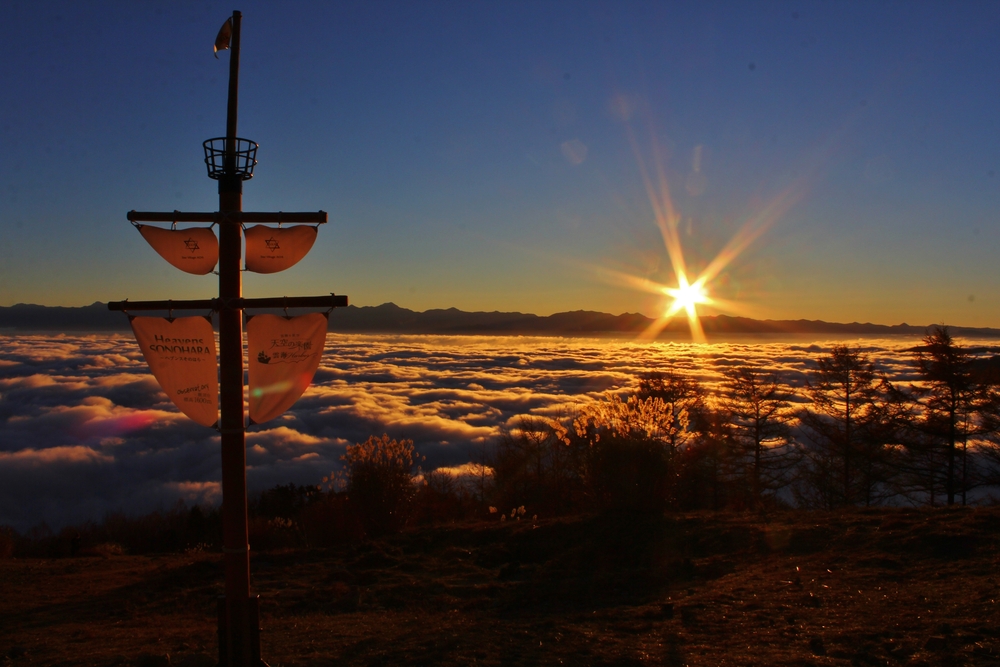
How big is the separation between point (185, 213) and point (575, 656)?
522cm

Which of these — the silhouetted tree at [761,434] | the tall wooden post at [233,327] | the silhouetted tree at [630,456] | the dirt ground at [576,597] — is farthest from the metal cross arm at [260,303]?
the silhouetted tree at [761,434]

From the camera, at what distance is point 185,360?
17.4 feet

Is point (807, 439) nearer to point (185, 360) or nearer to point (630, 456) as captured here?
point (630, 456)

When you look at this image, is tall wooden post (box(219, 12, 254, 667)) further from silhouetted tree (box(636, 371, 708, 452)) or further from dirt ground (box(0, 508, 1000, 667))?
silhouetted tree (box(636, 371, 708, 452))

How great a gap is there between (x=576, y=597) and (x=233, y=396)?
5867mm

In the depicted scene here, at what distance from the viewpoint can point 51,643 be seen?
25.8 ft

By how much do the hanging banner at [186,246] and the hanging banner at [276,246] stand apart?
28 centimetres

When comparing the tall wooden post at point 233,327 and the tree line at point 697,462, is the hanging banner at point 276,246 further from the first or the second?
the tree line at point 697,462

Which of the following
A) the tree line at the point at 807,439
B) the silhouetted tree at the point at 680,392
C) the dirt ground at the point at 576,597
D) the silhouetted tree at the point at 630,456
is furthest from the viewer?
the silhouetted tree at the point at 680,392

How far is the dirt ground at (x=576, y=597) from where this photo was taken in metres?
6.35

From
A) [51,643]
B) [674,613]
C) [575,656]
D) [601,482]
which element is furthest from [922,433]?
[51,643]

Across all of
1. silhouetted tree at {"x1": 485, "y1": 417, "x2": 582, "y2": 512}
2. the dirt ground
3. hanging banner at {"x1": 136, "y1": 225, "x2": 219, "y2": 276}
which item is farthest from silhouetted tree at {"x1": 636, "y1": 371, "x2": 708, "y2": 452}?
hanging banner at {"x1": 136, "y1": 225, "x2": 219, "y2": 276}

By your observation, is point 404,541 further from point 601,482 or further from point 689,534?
point 689,534

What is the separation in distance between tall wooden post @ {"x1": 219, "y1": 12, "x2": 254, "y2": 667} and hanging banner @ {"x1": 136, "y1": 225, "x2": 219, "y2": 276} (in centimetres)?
9
